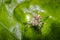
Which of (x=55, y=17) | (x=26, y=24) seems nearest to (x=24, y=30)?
(x=26, y=24)

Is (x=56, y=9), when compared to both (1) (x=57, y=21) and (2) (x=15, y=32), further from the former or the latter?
(2) (x=15, y=32)

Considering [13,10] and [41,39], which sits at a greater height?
[13,10]

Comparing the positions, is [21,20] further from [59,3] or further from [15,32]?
[59,3]

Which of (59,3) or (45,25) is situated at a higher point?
(59,3)

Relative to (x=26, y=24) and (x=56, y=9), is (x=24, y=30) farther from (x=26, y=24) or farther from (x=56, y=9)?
(x=56, y=9)
